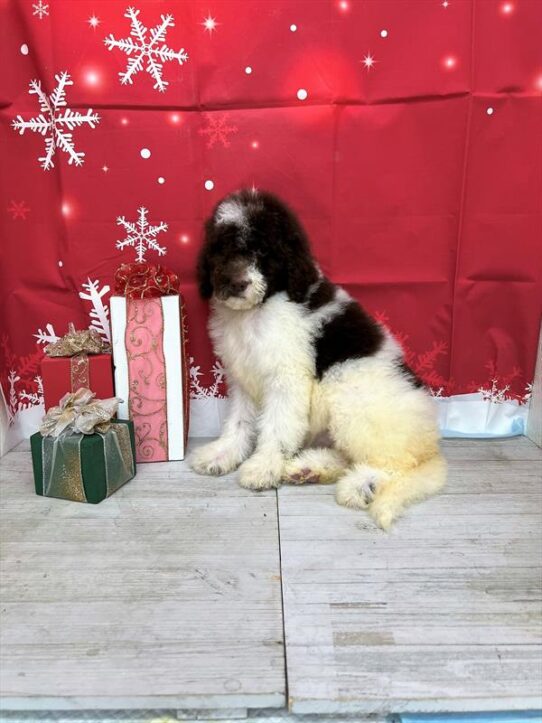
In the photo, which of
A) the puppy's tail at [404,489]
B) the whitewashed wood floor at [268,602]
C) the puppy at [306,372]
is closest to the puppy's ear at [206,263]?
the puppy at [306,372]

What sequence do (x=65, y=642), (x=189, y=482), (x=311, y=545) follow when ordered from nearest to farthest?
(x=65, y=642)
(x=311, y=545)
(x=189, y=482)

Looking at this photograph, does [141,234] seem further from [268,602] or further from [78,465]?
[268,602]

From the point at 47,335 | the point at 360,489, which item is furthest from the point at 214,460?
the point at 47,335

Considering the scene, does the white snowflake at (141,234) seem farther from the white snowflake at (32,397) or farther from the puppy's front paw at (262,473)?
the puppy's front paw at (262,473)

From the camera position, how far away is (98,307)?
A: 278 centimetres

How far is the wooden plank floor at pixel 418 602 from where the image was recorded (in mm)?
1392

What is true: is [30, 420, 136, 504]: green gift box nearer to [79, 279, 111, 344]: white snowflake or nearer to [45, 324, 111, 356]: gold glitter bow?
[45, 324, 111, 356]: gold glitter bow

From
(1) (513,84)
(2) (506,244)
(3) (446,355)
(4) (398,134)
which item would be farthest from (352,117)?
(3) (446,355)

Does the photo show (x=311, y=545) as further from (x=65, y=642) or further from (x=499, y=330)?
(x=499, y=330)

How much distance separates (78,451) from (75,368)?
0.46 m

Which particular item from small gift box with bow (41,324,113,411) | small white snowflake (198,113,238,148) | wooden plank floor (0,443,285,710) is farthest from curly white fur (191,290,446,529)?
small white snowflake (198,113,238,148)

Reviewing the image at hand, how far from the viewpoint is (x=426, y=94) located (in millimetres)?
2520

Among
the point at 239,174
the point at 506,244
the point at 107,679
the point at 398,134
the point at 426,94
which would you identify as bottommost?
the point at 107,679

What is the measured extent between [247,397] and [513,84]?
6.50ft
